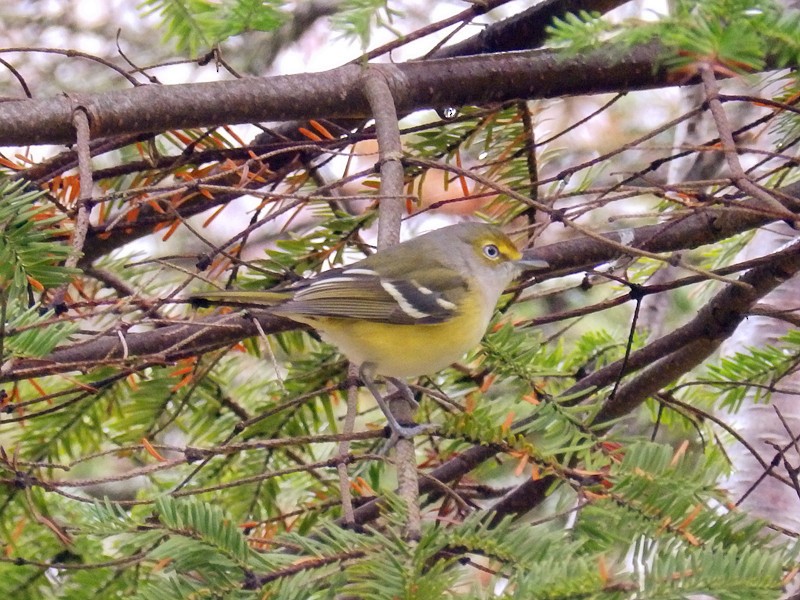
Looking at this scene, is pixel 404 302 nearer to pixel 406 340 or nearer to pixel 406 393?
pixel 406 340

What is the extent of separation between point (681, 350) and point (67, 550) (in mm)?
1438

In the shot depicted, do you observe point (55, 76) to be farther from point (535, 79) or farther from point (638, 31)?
point (638, 31)

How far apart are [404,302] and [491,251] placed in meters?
0.33

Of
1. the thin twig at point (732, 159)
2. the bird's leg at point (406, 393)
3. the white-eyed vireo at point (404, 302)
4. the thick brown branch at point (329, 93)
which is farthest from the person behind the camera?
the white-eyed vireo at point (404, 302)

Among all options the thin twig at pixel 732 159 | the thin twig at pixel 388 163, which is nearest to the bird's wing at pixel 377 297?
the thin twig at pixel 388 163

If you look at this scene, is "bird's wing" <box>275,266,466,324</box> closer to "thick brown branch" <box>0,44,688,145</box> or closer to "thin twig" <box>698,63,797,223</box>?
"thick brown branch" <box>0,44,688,145</box>

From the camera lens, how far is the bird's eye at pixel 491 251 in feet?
8.28

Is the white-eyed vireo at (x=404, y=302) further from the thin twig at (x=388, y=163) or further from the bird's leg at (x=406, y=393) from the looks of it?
the thin twig at (x=388, y=163)

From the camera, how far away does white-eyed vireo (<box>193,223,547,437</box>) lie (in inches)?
83.1

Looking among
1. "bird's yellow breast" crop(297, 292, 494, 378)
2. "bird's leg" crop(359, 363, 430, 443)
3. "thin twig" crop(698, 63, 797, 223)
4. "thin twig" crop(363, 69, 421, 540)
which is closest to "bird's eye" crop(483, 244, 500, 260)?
"bird's yellow breast" crop(297, 292, 494, 378)

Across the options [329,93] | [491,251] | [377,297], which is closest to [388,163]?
[329,93]

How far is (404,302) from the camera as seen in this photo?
7.86 feet

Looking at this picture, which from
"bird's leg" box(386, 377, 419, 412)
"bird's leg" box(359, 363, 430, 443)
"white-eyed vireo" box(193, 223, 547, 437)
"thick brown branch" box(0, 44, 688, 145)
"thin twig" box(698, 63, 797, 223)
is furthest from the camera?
"white-eyed vireo" box(193, 223, 547, 437)

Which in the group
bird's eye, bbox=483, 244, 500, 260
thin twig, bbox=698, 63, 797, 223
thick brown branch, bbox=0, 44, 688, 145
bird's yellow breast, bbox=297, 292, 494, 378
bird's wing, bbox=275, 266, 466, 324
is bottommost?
bird's yellow breast, bbox=297, 292, 494, 378
